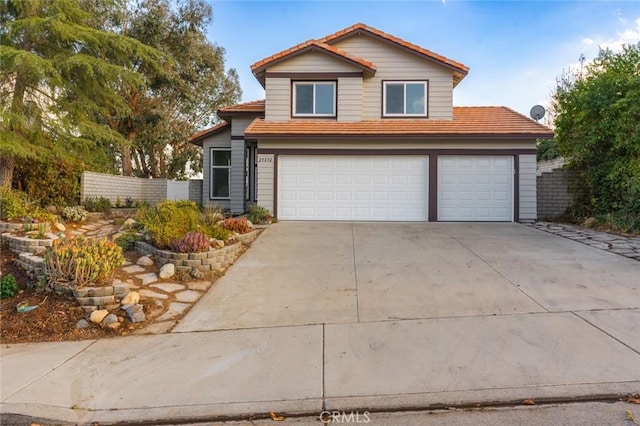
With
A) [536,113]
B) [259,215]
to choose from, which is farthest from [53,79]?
[536,113]

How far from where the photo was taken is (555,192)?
42.5 ft

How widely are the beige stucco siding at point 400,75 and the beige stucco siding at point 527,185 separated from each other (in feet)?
8.91

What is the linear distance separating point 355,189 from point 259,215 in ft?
9.83

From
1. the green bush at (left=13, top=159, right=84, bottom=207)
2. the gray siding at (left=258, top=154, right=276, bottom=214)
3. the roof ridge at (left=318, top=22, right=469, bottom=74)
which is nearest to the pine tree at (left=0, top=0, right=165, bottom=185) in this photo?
the green bush at (left=13, top=159, right=84, bottom=207)

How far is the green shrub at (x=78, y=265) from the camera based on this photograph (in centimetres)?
539

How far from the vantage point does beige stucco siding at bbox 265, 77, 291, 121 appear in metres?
12.7

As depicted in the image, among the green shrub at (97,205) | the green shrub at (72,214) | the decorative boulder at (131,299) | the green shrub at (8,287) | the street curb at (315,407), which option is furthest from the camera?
the green shrub at (97,205)

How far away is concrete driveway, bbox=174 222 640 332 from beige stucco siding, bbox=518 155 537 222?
2625 millimetres

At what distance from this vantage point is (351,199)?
1212 cm

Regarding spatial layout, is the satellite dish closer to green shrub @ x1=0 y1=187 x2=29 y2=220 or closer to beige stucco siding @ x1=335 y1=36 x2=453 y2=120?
beige stucco siding @ x1=335 y1=36 x2=453 y2=120

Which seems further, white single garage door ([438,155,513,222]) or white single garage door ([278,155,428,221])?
white single garage door ([278,155,428,221])

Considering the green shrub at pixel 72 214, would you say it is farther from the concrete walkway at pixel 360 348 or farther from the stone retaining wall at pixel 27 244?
the concrete walkway at pixel 360 348

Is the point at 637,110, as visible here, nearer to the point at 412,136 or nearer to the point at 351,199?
the point at 412,136

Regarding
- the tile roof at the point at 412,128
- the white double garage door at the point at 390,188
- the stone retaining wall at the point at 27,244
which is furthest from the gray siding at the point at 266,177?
the stone retaining wall at the point at 27,244
